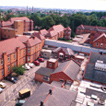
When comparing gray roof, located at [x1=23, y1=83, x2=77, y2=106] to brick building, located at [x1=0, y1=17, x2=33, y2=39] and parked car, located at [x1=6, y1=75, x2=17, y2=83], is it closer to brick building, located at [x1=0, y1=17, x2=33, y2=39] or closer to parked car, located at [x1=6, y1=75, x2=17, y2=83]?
parked car, located at [x1=6, y1=75, x2=17, y2=83]

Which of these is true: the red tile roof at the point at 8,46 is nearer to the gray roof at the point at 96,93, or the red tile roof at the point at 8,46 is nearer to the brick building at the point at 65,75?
the brick building at the point at 65,75

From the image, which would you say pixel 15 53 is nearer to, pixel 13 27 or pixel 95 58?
pixel 95 58

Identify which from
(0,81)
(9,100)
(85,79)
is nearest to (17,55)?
(0,81)

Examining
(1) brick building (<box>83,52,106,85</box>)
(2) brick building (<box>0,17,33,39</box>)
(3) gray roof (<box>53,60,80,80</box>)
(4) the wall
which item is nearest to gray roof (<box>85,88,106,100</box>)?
(1) brick building (<box>83,52,106,85</box>)

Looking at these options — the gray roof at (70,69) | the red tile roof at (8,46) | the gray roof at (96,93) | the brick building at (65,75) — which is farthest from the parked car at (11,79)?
the gray roof at (96,93)

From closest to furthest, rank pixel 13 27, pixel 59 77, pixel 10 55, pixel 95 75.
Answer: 1. pixel 95 75
2. pixel 59 77
3. pixel 10 55
4. pixel 13 27

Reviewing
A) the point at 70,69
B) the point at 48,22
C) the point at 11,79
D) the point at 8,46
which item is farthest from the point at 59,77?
the point at 48,22
